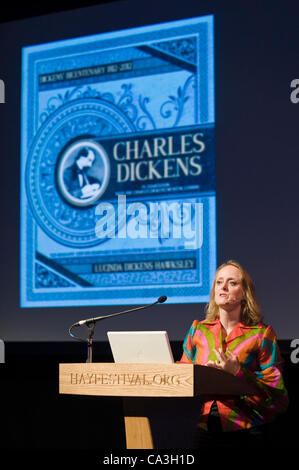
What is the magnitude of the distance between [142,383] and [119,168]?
216 centimetres

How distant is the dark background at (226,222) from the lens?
4.02m

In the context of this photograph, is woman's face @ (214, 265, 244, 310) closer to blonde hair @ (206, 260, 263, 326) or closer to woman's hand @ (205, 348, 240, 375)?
blonde hair @ (206, 260, 263, 326)

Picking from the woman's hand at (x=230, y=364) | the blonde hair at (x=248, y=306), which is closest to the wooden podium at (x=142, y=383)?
the woman's hand at (x=230, y=364)

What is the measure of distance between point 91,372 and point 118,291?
1.68 metres

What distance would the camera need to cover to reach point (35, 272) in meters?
4.64

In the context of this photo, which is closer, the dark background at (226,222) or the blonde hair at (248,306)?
the blonde hair at (248,306)

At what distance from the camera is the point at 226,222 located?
4172 mm

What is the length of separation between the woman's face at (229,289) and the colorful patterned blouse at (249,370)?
0.35ft

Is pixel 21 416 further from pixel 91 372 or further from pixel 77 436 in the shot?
pixel 91 372

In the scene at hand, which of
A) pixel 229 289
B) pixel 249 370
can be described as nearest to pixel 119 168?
pixel 229 289

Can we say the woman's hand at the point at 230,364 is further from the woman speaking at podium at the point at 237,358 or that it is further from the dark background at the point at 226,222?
the dark background at the point at 226,222

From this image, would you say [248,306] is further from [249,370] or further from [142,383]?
[142,383]

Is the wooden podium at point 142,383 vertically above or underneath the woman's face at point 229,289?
underneath

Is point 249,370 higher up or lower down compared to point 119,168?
lower down
